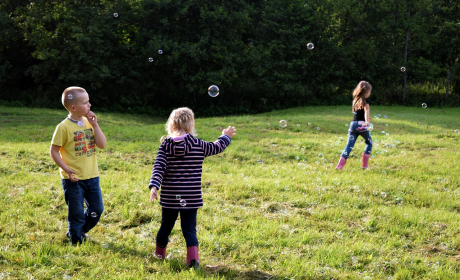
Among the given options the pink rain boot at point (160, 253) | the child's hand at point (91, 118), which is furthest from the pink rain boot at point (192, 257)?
the child's hand at point (91, 118)

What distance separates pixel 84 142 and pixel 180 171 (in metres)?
1.19

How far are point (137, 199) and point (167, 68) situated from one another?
18036 millimetres

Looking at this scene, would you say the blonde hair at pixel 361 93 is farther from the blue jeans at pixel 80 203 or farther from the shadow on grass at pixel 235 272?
the blue jeans at pixel 80 203

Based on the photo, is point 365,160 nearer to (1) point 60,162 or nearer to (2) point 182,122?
(2) point 182,122

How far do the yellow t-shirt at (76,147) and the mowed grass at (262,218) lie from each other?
77 cm

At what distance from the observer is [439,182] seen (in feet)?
24.5

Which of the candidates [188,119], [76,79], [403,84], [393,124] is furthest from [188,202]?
[403,84]

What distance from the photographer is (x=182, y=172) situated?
3848mm

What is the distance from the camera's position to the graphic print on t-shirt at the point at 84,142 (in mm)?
4277

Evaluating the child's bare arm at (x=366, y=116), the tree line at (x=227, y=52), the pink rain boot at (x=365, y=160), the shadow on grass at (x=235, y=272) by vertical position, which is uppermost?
the tree line at (x=227, y=52)

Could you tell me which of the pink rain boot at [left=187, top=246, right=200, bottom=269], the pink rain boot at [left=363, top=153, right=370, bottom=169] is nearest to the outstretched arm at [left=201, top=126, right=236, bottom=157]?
the pink rain boot at [left=187, top=246, right=200, bottom=269]

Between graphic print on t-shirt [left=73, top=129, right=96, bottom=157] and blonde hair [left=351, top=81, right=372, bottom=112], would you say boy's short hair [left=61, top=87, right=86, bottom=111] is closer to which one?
graphic print on t-shirt [left=73, top=129, right=96, bottom=157]

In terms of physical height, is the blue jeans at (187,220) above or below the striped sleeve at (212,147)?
below

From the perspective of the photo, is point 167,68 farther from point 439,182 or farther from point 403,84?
point 439,182
